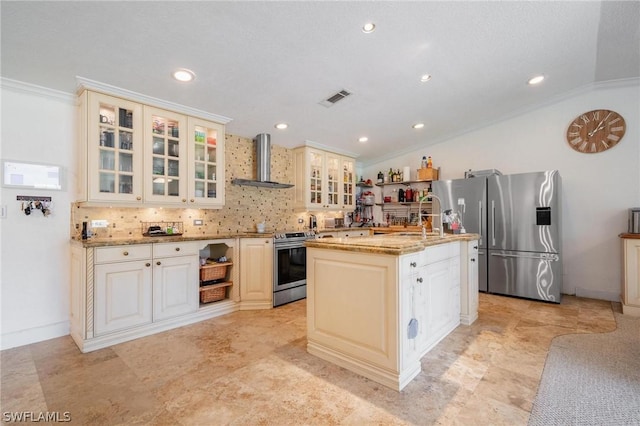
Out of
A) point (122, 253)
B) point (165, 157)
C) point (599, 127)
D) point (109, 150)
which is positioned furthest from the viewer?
point (599, 127)

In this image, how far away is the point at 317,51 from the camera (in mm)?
2645

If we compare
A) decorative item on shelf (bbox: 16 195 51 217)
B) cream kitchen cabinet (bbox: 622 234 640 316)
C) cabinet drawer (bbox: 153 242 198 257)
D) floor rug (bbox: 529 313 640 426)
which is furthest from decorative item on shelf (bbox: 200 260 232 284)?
cream kitchen cabinet (bbox: 622 234 640 316)

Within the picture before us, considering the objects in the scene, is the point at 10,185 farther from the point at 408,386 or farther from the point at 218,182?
the point at 408,386

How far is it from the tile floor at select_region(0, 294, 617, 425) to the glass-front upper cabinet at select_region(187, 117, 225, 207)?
1504 mm

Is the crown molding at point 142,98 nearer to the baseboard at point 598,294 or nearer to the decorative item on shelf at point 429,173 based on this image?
the decorative item on shelf at point 429,173

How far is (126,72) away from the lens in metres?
2.61

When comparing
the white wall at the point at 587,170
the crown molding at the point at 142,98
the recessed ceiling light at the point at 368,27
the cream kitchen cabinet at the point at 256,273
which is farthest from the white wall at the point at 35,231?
the white wall at the point at 587,170

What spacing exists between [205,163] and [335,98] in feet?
5.74

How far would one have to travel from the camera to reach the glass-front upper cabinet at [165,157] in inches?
122

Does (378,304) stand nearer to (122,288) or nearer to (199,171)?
(122,288)

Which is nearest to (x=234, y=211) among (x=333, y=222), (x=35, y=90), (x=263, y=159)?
(x=263, y=159)

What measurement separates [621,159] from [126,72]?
19.6 ft

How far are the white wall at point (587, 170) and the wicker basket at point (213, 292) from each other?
4.65 meters

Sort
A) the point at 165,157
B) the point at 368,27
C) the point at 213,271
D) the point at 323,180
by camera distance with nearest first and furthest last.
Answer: the point at 368,27 → the point at 165,157 → the point at 213,271 → the point at 323,180
